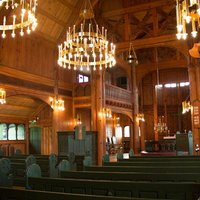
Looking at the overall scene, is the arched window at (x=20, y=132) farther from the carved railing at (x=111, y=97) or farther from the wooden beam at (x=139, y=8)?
the wooden beam at (x=139, y=8)

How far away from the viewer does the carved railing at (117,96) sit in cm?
Answer: 1777

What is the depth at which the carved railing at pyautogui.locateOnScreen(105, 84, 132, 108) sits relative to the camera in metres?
17.8

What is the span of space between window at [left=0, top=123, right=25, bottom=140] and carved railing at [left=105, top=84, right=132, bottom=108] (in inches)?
222

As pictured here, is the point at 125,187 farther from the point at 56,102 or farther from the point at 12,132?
the point at 12,132

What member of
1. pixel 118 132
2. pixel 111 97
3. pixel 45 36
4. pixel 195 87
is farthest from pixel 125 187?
pixel 118 132

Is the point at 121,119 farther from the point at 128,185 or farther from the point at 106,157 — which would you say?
the point at 128,185

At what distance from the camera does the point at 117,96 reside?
1902cm

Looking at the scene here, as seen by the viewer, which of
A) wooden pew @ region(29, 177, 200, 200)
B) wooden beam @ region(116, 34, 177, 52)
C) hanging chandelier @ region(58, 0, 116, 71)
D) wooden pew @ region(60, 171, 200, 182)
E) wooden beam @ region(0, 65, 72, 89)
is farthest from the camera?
wooden beam @ region(116, 34, 177, 52)

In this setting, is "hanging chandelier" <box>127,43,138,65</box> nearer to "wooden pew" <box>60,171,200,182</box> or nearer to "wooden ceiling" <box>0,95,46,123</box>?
"wooden ceiling" <box>0,95,46,123</box>

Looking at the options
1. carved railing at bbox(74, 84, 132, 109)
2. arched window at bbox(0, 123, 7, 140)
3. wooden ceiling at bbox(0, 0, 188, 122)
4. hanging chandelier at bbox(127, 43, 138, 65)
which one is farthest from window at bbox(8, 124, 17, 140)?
hanging chandelier at bbox(127, 43, 138, 65)

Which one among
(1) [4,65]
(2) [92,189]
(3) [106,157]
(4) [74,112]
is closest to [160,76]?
(4) [74,112]

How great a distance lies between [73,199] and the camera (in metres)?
3.42

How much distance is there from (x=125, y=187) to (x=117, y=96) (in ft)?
48.3

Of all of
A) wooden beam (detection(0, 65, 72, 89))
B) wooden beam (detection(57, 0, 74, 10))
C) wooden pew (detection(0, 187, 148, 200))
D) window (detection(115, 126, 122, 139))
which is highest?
wooden beam (detection(57, 0, 74, 10))
